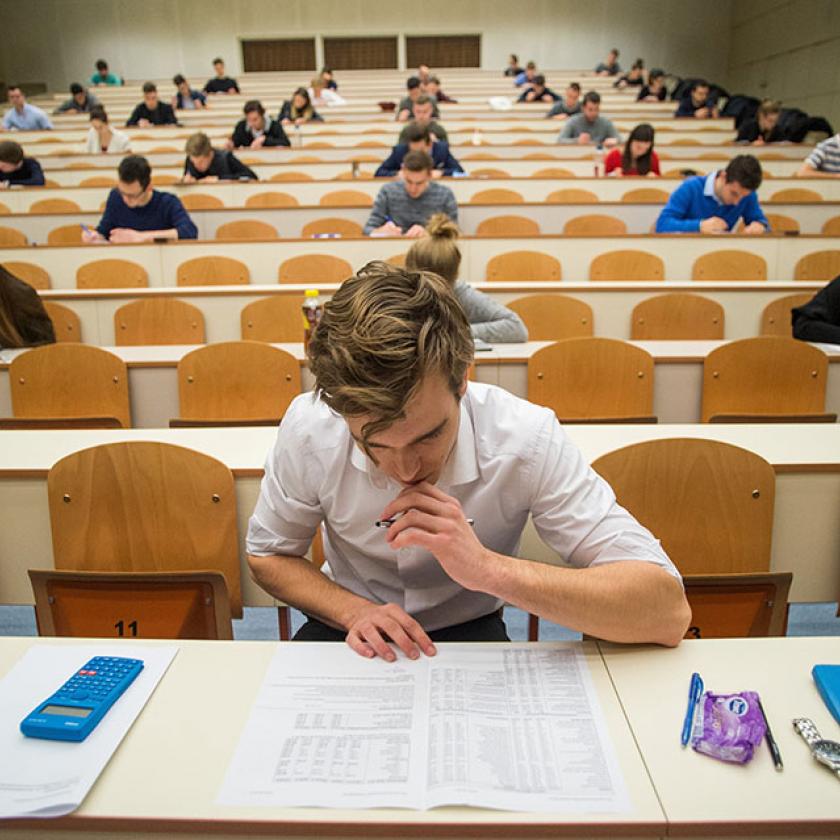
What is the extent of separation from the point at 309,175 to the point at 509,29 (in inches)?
399

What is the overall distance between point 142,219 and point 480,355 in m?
2.82

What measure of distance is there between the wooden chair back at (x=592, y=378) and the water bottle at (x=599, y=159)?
3.82 meters

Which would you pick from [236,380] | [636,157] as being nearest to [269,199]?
[636,157]

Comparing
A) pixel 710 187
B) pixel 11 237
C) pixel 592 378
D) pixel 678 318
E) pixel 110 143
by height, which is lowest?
pixel 592 378

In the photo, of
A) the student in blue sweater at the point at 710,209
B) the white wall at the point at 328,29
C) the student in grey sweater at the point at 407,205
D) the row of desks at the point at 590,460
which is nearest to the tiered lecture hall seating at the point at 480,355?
the row of desks at the point at 590,460

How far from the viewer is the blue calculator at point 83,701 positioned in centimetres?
90

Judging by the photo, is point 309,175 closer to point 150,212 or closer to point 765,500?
point 150,212

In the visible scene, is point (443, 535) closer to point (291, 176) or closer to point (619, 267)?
point (619, 267)

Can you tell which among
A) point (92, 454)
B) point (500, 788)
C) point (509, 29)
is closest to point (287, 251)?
point (92, 454)

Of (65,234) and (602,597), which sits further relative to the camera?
(65,234)

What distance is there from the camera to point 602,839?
30.8 inches

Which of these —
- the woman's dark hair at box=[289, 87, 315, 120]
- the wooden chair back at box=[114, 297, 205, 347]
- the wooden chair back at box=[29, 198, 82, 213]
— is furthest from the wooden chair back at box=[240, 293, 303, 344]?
the woman's dark hair at box=[289, 87, 315, 120]

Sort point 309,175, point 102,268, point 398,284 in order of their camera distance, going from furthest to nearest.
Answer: point 309,175
point 102,268
point 398,284

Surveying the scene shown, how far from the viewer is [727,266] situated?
4.40m
